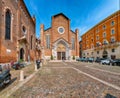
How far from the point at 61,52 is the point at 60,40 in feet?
17.5

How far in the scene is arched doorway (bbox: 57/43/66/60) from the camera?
42.5 m

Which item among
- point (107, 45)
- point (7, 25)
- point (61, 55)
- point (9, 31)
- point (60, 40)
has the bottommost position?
point (61, 55)

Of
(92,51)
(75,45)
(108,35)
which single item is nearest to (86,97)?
(108,35)

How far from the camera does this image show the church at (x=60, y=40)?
4069 cm

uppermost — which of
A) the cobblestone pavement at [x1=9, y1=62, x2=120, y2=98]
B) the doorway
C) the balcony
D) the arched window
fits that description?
the arched window

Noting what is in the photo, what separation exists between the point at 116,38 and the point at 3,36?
105ft

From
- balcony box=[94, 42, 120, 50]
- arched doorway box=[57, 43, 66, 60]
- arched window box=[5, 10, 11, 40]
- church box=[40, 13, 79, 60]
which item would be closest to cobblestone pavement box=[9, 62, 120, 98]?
arched window box=[5, 10, 11, 40]

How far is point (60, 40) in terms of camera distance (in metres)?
41.8

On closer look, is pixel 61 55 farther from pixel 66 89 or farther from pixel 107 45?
pixel 66 89

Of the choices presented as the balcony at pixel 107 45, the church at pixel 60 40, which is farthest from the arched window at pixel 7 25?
the balcony at pixel 107 45

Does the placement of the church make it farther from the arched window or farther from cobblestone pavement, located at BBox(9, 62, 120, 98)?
cobblestone pavement, located at BBox(9, 62, 120, 98)

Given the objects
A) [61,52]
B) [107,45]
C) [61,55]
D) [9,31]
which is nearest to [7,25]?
[9,31]

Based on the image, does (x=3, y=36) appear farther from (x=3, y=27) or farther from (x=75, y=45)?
(x=75, y=45)

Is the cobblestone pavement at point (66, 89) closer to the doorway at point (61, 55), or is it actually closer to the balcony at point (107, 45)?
the balcony at point (107, 45)
